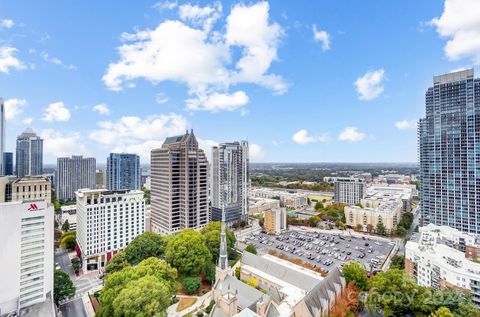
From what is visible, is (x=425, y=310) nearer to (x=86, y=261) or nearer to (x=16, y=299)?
(x=16, y=299)


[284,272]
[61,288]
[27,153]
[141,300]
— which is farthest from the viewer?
[27,153]

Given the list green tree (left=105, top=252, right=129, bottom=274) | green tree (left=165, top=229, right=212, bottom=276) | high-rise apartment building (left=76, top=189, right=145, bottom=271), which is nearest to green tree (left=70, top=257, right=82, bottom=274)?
high-rise apartment building (left=76, top=189, right=145, bottom=271)

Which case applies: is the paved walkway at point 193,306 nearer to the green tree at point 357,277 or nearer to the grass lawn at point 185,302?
the grass lawn at point 185,302

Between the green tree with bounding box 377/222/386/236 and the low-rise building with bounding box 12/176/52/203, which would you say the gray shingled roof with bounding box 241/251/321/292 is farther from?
the green tree with bounding box 377/222/386/236

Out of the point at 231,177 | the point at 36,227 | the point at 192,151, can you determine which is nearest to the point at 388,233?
the point at 231,177

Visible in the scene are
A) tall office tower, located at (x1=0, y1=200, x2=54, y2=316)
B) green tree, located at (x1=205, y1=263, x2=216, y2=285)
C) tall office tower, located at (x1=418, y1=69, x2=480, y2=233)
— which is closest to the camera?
tall office tower, located at (x1=0, y1=200, x2=54, y2=316)

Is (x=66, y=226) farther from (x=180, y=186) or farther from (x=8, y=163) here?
(x=8, y=163)

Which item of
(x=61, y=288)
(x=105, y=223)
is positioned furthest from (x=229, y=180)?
(x=61, y=288)
